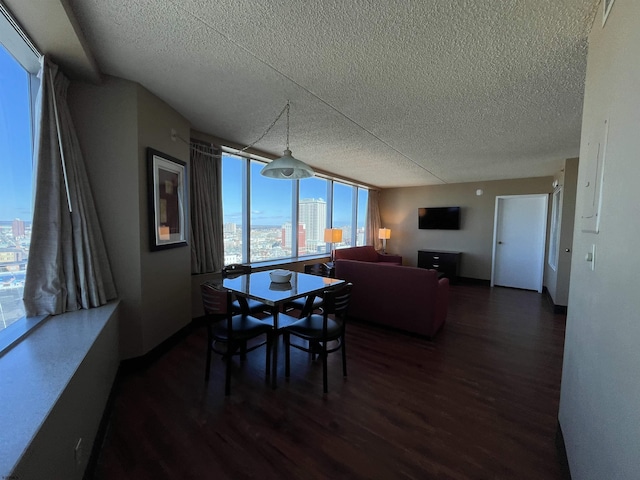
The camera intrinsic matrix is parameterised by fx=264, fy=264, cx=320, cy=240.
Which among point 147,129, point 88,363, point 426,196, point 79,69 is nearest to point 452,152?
point 426,196

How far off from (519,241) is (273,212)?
5.34 m

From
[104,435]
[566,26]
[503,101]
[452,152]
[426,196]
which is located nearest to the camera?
[566,26]

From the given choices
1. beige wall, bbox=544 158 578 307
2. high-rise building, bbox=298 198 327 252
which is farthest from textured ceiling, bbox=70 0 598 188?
high-rise building, bbox=298 198 327 252

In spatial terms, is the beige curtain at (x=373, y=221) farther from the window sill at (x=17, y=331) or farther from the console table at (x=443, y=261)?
the window sill at (x=17, y=331)

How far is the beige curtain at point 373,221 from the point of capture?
7.14 metres

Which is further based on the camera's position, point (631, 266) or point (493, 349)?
point (493, 349)

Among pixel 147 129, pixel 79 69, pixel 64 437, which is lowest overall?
pixel 64 437

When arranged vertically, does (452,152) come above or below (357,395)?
above

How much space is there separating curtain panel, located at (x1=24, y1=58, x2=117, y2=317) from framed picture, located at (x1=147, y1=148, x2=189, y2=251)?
0.46 m

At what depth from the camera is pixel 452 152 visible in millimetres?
3891

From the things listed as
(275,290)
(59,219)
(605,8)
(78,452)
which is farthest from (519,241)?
(59,219)

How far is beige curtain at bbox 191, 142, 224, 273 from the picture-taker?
3.28 m

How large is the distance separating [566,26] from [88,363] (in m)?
3.21

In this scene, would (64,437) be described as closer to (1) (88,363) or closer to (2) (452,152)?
(1) (88,363)
